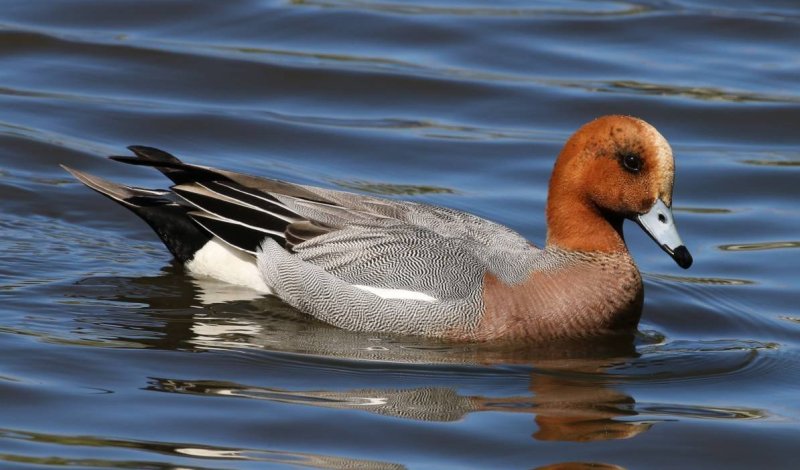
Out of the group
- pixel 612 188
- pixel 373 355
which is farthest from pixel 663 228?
pixel 373 355

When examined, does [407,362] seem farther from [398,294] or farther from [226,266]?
[226,266]

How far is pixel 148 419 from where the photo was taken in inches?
217

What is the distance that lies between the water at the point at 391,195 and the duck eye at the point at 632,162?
80 cm

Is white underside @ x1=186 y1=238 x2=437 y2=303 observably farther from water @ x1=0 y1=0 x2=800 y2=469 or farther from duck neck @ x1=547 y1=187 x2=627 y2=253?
duck neck @ x1=547 y1=187 x2=627 y2=253

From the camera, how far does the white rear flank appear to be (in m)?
7.27

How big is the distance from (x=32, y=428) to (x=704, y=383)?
108 inches

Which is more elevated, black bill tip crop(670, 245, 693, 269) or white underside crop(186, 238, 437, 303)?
black bill tip crop(670, 245, 693, 269)

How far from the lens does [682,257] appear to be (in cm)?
651

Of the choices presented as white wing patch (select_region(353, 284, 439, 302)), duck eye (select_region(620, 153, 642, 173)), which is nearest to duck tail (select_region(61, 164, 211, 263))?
white wing patch (select_region(353, 284, 439, 302))

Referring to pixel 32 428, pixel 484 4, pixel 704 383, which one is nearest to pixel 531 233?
pixel 704 383

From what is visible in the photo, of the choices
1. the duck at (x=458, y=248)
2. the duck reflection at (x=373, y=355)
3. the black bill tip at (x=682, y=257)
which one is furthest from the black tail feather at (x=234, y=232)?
the black bill tip at (x=682, y=257)

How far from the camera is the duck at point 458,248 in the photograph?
6621mm

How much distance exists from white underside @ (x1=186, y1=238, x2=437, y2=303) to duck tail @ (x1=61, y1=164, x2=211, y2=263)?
4 cm

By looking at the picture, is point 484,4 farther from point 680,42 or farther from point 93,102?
point 93,102
